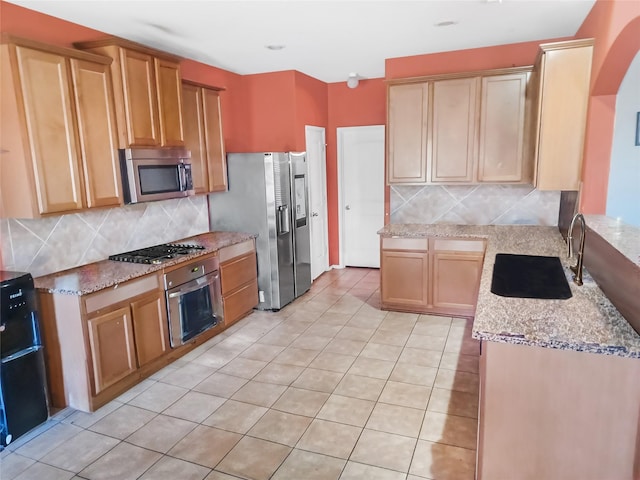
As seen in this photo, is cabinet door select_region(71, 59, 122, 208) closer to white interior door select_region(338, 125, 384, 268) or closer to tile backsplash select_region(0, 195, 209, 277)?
tile backsplash select_region(0, 195, 209, 277)

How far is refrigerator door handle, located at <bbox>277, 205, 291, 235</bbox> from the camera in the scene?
4523 mm

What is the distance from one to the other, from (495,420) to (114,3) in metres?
3.30

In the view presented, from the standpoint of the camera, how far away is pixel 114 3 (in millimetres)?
2789

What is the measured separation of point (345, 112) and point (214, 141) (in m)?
2.31

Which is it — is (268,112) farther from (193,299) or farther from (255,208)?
(193,299)

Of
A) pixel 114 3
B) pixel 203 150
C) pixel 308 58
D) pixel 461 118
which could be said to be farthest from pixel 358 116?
pixel 114 3

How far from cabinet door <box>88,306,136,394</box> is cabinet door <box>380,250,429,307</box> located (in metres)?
→ 2.52

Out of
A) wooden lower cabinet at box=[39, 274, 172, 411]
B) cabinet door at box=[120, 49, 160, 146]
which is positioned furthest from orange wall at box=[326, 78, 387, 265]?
wooden lower cabinet at box=[39, 274, 172, 411]

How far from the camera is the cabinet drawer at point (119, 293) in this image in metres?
2.77

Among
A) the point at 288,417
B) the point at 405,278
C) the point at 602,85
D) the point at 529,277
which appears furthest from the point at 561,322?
the point at 405,278

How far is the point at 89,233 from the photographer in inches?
132

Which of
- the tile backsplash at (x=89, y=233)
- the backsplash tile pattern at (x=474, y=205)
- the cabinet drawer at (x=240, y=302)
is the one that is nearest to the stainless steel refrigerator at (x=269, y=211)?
the cabinet drawer at (x=240, y=302)

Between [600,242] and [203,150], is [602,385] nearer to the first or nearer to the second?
[600,242]

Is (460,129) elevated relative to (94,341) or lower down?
elevated
